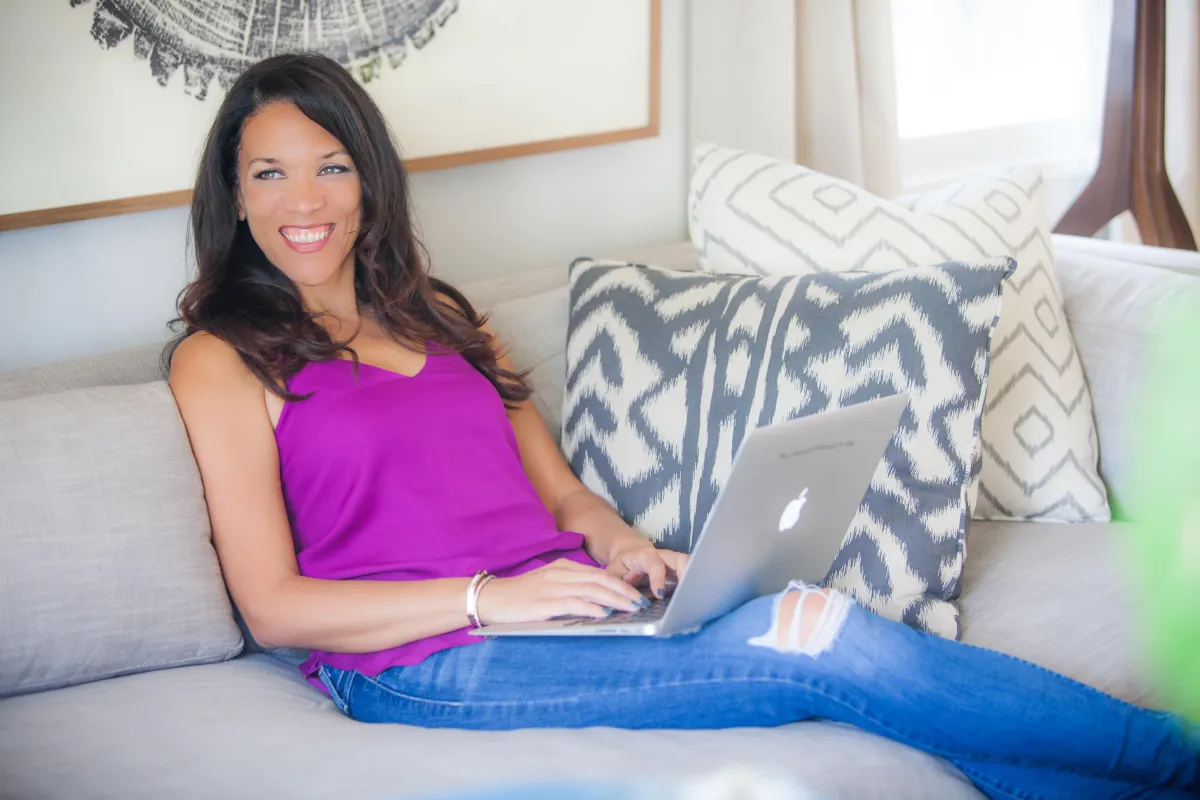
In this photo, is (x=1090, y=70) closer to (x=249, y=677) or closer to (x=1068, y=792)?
(x=1068, y=792)

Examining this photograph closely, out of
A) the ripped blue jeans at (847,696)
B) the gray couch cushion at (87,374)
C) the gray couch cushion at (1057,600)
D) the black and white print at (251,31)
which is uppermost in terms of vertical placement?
the black and white print at (251,31)

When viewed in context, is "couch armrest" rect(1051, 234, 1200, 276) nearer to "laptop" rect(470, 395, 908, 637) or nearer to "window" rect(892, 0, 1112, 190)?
"window" rect(892, 0, 1112, 190)

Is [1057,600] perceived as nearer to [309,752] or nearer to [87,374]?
[309,752]

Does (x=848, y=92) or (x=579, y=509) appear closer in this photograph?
(x=579, y=509)

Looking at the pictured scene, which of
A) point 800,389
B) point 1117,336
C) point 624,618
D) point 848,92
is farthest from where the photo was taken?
point 848,92

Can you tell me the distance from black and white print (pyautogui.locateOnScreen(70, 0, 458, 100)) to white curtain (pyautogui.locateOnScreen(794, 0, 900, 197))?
87 centimetres

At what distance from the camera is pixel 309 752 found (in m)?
1.21

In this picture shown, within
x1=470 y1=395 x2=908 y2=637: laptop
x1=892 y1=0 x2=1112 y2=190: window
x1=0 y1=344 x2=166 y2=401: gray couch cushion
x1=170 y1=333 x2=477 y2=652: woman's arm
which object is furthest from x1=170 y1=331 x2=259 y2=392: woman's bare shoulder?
x1=892 y1=0 x2=1112 y2=190: window

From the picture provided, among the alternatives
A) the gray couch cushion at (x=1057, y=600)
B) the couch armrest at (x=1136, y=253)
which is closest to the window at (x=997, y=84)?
the couch armrest at (x=1136, y=253)

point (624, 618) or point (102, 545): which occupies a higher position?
point (102, 545)

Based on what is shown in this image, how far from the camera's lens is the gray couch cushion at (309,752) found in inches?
44.6

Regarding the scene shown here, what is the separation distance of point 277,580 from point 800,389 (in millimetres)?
697

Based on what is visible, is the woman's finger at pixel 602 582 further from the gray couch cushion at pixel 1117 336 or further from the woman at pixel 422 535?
the gray couch cushion at pixel 1117 336

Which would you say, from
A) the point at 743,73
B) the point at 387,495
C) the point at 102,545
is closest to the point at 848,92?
the point at 743,73
